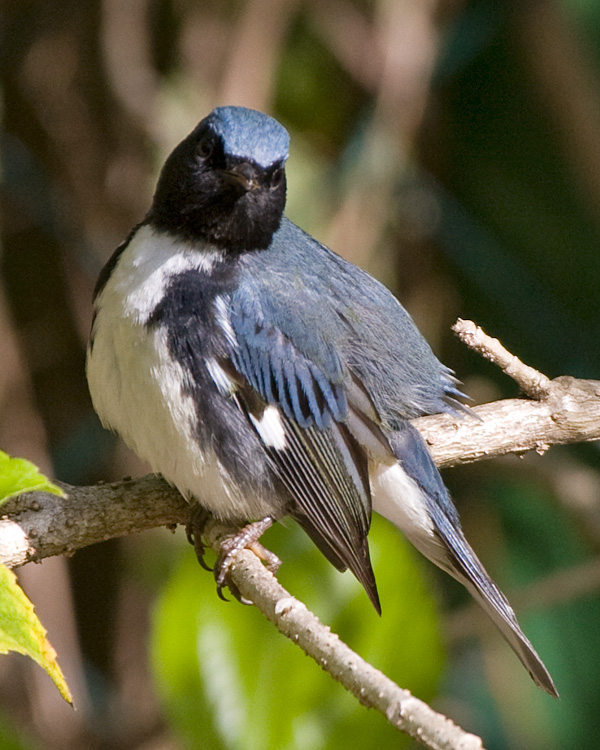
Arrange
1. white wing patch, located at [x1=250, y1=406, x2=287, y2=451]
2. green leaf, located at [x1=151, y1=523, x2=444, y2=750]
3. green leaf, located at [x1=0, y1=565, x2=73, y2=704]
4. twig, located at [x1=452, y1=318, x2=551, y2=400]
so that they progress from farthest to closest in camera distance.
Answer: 1. white wing patch, located at [x1=250, y1=406, x2=287, y2=451]
2. green leaf, located at [x1=151, y1=523, x2=444, y2=750]
3. twig, located at [x1=452, y1=318, x2=551, y2=400]
4. green leaf, located at [x1=0, y1=565, x2=73, y2=704]

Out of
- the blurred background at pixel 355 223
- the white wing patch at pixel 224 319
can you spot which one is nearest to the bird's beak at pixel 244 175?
the white wing patch at pixel 224 319

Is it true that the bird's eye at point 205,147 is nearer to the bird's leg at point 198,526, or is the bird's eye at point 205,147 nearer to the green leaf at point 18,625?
the bird's leg at point 198,526

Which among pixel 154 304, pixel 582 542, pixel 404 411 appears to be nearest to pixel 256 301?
pixel 154 304

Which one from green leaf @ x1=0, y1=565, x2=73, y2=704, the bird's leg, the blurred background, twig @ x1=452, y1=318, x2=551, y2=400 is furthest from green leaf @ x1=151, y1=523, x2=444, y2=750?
the blurred background

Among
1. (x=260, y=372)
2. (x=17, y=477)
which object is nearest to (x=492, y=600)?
Answer: (x=260, y=372)

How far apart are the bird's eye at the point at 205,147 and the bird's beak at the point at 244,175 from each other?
101 millimetres

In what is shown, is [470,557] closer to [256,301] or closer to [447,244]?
[256,301]

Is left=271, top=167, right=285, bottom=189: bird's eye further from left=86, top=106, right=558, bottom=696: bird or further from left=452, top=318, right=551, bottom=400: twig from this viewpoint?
left=452, top=318, right=551, bottom=400: twig

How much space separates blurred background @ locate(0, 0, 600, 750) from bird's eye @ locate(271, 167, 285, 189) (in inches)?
58.1

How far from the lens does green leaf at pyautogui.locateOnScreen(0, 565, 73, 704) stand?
112 cm

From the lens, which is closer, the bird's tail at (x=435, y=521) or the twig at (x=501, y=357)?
the twig at (x=501, y=357)

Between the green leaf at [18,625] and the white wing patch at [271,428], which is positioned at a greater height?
the green leaf at [18,625]

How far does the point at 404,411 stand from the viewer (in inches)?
94.7

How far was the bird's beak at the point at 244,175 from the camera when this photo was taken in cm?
231
